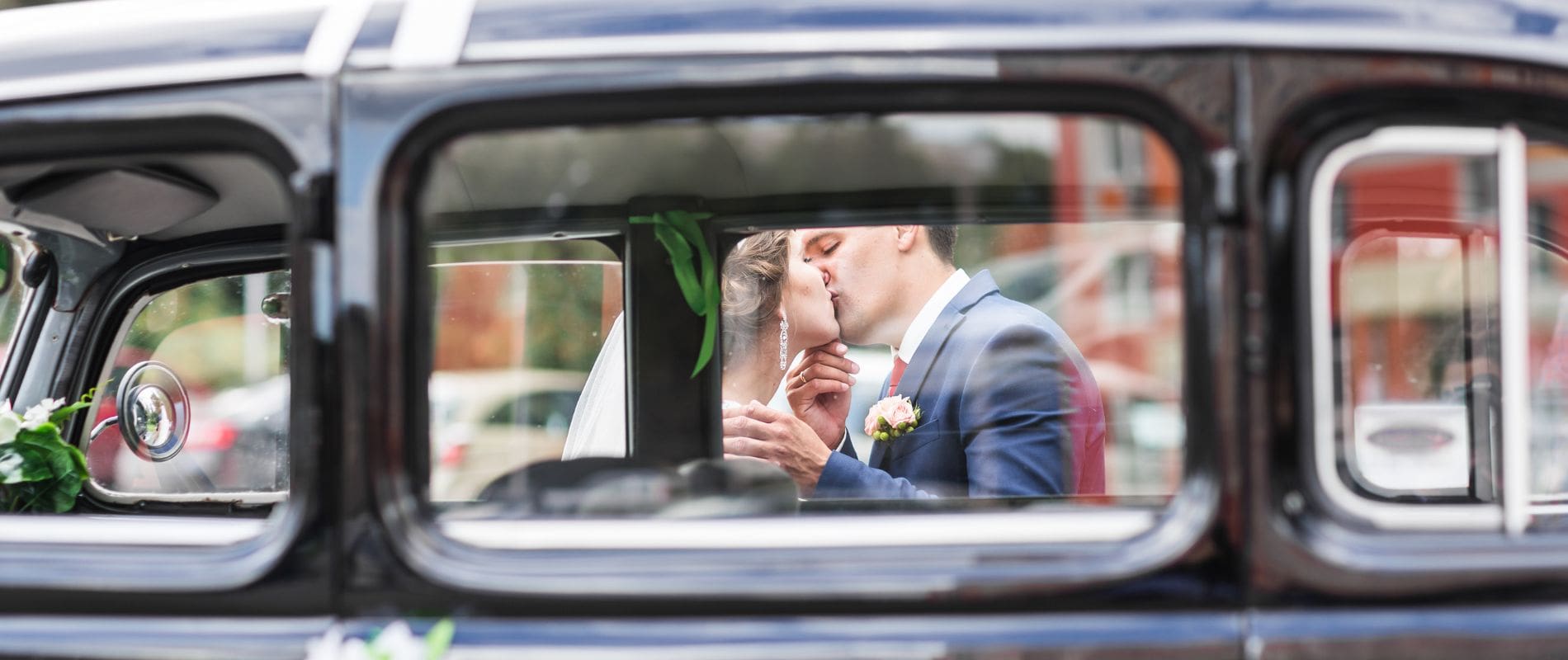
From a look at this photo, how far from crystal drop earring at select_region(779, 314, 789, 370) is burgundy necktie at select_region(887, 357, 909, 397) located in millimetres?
280

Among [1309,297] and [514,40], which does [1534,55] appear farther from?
[514,40]

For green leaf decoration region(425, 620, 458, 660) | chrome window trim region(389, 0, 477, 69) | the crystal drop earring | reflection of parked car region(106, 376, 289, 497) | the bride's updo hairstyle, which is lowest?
green leaf decoration region(425, 620, 458, 660)

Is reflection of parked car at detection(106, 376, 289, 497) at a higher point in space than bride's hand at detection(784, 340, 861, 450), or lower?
lower

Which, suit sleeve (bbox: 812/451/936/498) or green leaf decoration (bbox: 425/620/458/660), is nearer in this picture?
green leaf decoration (bbox: 425/620/458/660)

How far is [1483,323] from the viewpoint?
2.02 m

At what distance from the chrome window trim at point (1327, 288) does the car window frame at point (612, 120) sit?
0.11 m

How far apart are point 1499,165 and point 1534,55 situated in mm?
127

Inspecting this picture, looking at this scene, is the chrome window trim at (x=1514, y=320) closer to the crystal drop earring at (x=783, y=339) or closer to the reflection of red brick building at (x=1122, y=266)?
the reflection of red brick building at (x=1122, y=266)

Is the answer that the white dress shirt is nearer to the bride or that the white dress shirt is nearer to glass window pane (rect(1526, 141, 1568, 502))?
the bride

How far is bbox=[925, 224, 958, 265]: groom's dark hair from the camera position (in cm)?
265

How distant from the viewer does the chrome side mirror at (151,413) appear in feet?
8.57

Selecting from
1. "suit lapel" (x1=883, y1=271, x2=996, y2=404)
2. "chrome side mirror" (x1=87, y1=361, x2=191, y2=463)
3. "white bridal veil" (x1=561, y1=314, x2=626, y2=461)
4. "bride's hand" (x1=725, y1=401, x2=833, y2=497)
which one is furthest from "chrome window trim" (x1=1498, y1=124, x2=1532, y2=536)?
"chrome side mirror" (x1=87, y1=361, x2=191, y2=463)

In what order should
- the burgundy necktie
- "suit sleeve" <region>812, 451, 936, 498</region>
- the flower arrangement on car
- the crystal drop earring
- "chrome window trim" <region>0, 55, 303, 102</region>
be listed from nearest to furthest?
1. "chrome window trim" <region>0, 55, 303, 102</region>
2. the flower arrangement on car
3. "suit sleeve" <region>812, 451, 936, 498</region>
4. the burgundy necktie
5. the crystal drop earring

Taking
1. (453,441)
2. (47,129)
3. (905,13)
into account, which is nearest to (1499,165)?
(905,13)
